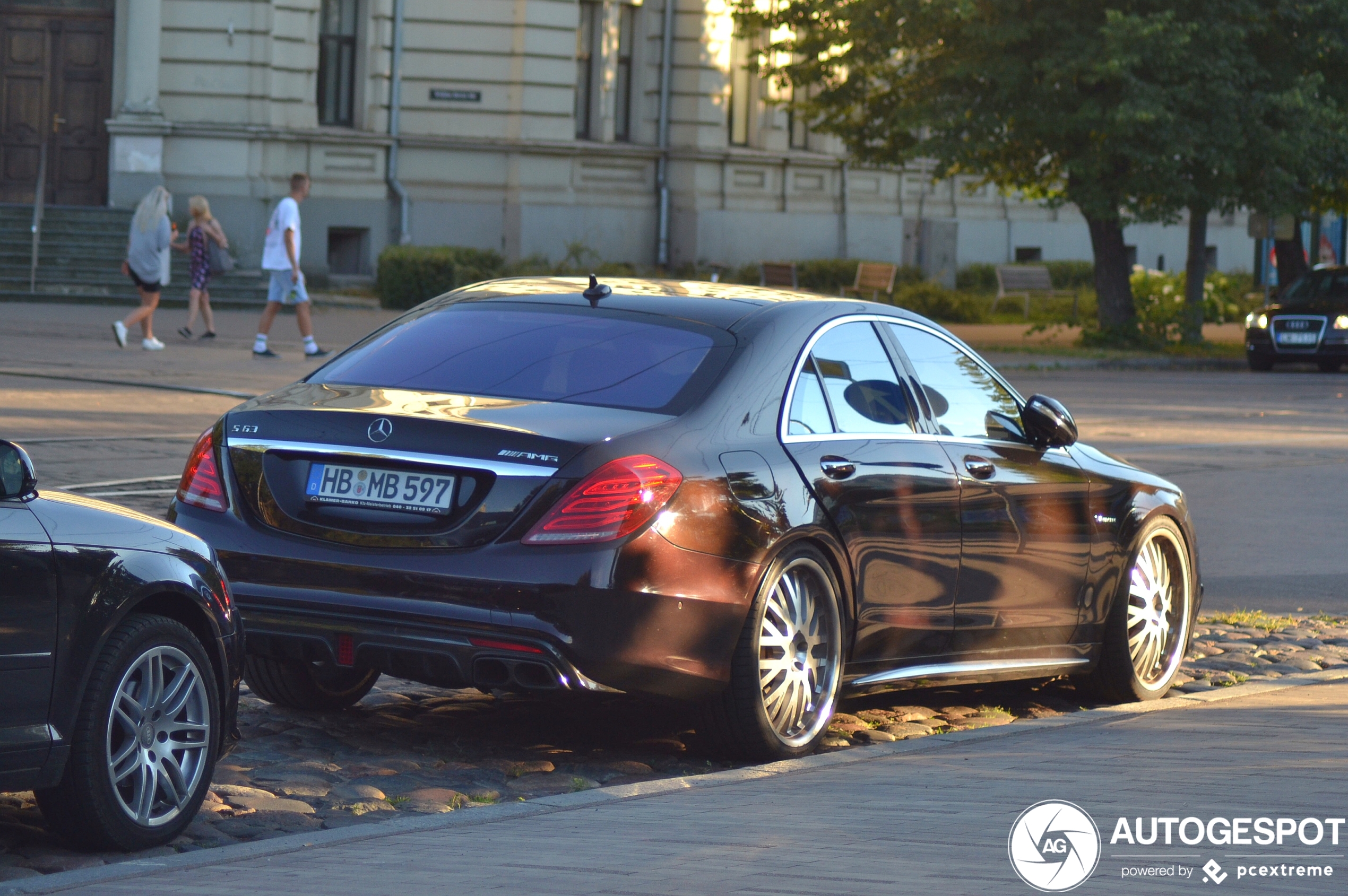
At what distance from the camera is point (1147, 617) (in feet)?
25.2

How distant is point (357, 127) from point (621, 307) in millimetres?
28629

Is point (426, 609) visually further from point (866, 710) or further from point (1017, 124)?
point (1017, 124)

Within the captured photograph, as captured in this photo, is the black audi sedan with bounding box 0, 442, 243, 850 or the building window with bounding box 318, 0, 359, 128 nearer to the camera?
the black audi sedan with bounding box 0, 442, 243, 850

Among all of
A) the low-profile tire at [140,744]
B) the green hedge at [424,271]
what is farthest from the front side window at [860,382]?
the green hedge at [424,271]

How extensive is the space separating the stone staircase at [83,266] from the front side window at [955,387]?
22638 millimetres

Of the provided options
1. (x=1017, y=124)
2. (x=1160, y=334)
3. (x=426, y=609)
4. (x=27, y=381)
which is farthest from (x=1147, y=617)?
(x=1160, y=334)

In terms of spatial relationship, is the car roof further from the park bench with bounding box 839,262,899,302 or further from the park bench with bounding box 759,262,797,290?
the park bench with bounding box 839,262,899,302

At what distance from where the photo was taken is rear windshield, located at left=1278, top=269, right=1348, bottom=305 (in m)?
29.7

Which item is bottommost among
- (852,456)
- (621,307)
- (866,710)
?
(866,710)

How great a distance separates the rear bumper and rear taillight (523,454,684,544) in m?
0.04

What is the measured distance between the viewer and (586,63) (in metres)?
37.4

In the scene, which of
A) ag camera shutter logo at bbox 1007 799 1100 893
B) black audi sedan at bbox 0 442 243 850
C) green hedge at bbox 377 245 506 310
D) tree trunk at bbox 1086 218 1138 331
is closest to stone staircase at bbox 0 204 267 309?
green hedge at bbox 377 245 506 310

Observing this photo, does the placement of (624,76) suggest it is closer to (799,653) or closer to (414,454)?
(799,653)

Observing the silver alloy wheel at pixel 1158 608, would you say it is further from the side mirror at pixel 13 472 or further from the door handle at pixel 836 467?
the side mirror at pixel 13 472
